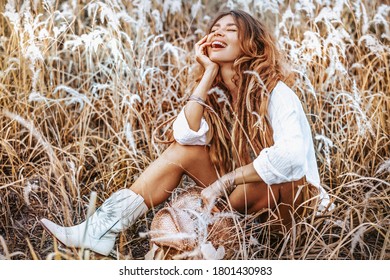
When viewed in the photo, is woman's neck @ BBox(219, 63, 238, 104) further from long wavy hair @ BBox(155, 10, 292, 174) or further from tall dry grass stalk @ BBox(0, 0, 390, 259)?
tall dry grass stalk @ BBox(0, 0, 390, 259)

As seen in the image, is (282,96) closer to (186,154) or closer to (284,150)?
(284,150)

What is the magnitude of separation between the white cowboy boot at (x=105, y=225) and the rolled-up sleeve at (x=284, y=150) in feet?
1.62

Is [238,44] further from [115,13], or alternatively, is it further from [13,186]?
[13,186]

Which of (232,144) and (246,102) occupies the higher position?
(246,102)

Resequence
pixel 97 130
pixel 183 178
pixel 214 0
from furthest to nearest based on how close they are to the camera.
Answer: pixel 214 0 → pixel 97 130 → pixel 183 178

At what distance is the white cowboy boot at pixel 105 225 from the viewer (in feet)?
7.32

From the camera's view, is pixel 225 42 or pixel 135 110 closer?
pixel 225 42

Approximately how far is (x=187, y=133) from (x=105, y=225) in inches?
18.1

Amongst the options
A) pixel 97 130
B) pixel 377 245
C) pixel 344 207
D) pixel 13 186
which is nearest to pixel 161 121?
pixel 97 130

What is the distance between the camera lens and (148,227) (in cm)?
234

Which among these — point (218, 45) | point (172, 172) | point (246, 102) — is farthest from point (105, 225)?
point (218, 45)

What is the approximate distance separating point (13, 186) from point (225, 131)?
2.88ft

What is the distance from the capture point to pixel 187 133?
7.25 feet

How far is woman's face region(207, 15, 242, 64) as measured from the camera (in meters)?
2.30
